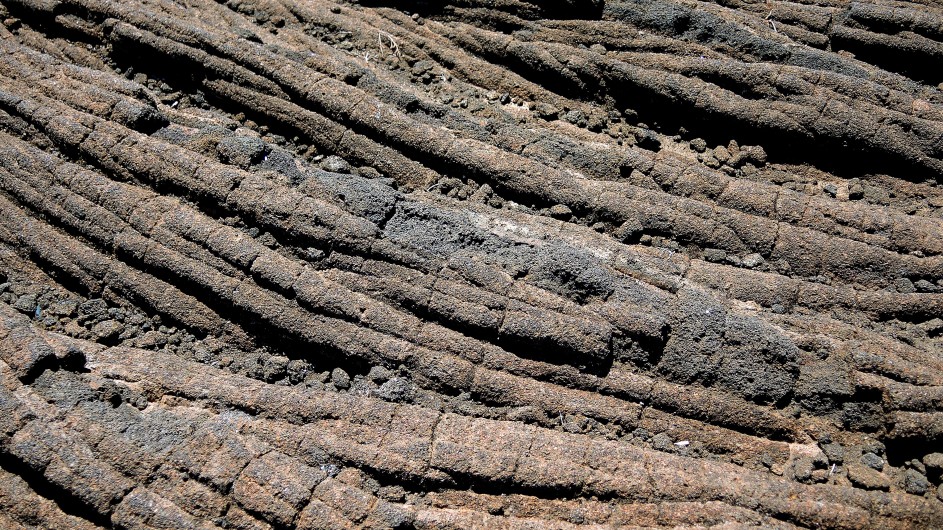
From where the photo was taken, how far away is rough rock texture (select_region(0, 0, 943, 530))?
3760mm

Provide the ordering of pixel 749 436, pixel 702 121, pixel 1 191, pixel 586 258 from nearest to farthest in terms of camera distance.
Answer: pixel 749 436, pixel 586 258, pixel 1 191, pixel 702 121

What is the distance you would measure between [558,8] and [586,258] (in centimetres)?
223

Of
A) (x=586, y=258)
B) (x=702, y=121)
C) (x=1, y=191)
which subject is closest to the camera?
(x=586, y=258)

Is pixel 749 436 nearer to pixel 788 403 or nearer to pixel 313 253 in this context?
pixel 788 403

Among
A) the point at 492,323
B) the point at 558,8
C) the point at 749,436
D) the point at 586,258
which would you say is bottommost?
the point at 749,436

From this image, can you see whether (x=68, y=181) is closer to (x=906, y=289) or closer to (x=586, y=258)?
(x=586, y=258)

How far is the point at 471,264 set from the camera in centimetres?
434

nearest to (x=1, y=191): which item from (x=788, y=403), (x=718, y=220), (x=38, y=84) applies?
(x=38, y=84)

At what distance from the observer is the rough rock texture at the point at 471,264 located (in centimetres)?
376

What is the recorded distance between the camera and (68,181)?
4680mm

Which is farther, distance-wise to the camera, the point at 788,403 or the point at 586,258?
the point at 586,258

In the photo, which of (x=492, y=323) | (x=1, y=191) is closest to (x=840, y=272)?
(x=492, y=323)

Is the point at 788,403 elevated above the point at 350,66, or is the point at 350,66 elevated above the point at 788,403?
the point at 350,66

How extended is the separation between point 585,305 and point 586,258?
312 millimetres
